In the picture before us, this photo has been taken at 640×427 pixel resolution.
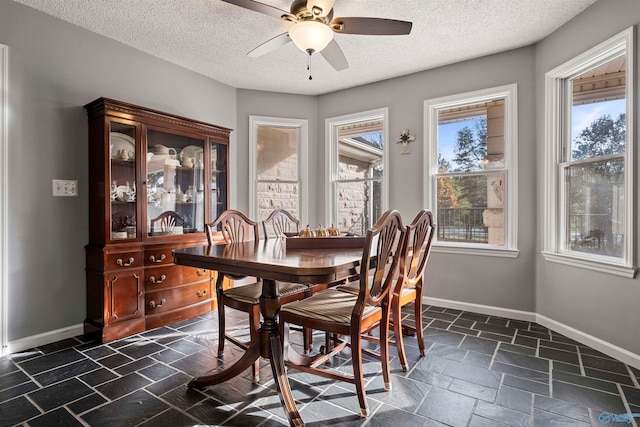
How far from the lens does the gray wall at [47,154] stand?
258cm

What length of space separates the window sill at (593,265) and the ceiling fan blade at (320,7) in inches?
103

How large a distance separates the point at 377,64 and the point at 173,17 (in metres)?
1.99

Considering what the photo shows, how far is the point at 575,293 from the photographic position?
2832 mm

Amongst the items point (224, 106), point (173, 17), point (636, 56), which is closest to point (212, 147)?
point (224, 106)

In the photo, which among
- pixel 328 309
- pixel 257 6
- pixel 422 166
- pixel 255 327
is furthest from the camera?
pixel 422 166

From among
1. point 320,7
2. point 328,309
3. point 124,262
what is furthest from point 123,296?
point 320,7

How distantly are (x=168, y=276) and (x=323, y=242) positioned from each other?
5.66 ft

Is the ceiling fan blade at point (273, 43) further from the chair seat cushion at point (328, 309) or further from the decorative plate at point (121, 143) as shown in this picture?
the chair seat cushion at point (328, 309)

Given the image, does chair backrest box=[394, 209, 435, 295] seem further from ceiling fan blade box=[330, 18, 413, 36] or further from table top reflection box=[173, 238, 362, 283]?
ceiling fan blade box=[330, 18, 413, 36]

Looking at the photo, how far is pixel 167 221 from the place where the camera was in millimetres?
3285

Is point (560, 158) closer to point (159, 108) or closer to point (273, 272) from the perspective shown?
point (273, 272)

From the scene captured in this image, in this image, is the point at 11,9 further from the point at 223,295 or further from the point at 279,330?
the point at 279,330

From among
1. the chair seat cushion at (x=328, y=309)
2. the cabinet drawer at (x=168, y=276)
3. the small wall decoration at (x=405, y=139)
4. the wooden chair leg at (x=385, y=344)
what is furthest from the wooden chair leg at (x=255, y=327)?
the small wall decoration at (x=405, y=139)

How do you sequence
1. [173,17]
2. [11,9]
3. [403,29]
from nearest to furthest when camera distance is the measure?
[403,29]
[11,9]
[173,17]
